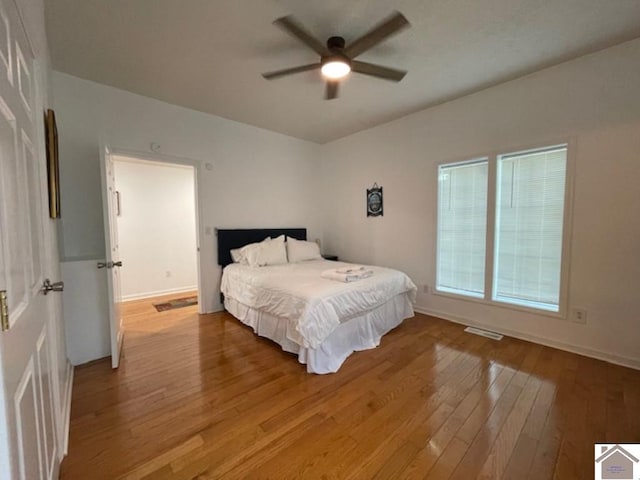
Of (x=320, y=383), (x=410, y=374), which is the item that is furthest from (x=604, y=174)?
(x=320, y=383)

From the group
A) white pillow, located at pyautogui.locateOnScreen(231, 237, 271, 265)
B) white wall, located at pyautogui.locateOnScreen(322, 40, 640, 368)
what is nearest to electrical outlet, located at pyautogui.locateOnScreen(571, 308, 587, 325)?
white wall, located at pyautogui.locateOnScreen(322, 40, 640, 368)

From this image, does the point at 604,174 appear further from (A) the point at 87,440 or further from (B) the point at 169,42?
(A) the point at 87,440

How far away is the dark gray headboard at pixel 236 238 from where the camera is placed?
3881mm

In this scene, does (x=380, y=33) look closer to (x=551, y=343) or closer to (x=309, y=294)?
(x=309, y=294)

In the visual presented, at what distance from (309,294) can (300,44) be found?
6.90 feet

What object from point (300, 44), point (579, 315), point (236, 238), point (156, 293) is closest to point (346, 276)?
point (236, 238)

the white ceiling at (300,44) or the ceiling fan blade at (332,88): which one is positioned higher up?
the white ceiling at (300,44)

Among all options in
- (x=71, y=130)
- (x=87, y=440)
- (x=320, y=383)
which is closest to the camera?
(x=87, y=440)

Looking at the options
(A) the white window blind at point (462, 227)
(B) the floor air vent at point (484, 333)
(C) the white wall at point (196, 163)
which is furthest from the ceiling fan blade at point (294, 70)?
(B) the floor air vent at point (484, 333)

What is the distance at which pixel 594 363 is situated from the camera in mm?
2430

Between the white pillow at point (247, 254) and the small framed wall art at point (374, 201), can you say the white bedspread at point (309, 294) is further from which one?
the small framed wall art at point (374, 201)

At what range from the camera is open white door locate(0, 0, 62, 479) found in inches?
28.3

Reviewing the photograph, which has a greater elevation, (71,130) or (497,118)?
(497,118)

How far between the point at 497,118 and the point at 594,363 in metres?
2.53
